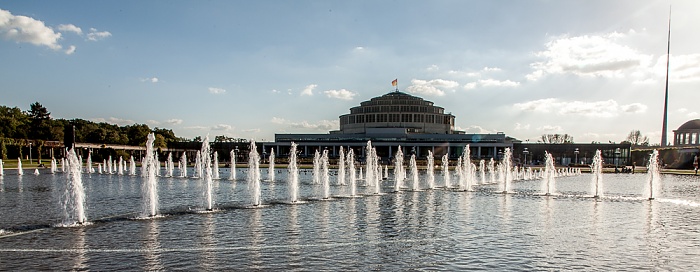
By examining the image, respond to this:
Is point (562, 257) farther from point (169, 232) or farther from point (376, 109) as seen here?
point (376, 109)

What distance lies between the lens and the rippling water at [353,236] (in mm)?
12508

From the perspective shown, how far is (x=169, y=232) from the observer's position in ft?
53.5

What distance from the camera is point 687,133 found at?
137m

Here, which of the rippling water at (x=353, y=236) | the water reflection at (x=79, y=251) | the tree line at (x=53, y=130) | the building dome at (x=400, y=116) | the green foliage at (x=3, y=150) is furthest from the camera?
the building dome at (x=400, y=116)

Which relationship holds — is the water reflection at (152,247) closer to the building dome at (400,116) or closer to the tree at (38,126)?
the tree at (38,126)

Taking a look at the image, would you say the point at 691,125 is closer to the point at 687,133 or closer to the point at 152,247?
the point at 687,133

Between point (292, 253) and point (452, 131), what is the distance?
155m

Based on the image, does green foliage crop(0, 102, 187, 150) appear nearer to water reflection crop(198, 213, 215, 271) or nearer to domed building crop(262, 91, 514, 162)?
domed building crop(262, 91, 514, 162)

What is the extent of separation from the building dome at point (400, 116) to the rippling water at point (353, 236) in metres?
128

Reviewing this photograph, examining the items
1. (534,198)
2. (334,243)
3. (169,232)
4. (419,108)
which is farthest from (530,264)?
(419,108)

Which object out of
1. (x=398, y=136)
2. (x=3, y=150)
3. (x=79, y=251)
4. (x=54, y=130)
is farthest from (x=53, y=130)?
(x=79, y=251)

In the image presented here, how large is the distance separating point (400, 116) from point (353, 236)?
14037 cm

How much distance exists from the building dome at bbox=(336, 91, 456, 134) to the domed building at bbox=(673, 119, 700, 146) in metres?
63.1

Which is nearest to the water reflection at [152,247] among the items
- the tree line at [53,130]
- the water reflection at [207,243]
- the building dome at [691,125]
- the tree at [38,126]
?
the water reflection at [207,243]
